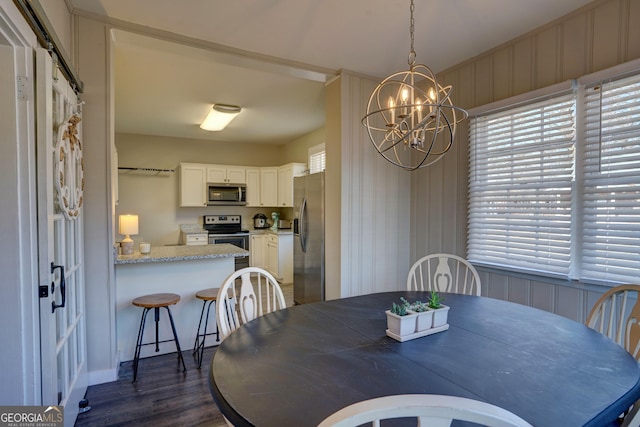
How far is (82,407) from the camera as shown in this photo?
2.07 meters

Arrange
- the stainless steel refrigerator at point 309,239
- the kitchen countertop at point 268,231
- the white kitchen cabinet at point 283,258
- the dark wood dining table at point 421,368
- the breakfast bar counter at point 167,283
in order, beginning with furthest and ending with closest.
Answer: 1. the kitchen countertop at point 268,231
2. the white kitchen cabinet at point 283,258
3. the stainless steel refrigerator at point 309,239
4. the breakfast bar counter at point 167,283
5. the dark wood dining table at point 421,368

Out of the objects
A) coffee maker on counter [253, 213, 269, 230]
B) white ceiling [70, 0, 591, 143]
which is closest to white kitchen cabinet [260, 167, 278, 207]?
coffee maker on counter [253, 213, 269, 230]

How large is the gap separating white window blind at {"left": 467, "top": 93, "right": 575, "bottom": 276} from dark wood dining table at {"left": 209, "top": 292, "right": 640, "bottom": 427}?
0.94 m

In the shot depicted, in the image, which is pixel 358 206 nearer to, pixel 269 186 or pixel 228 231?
pixel 269 186

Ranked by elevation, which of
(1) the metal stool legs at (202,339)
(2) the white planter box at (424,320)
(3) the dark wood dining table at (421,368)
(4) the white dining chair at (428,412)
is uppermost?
(4) the white dining chair at (428,412)

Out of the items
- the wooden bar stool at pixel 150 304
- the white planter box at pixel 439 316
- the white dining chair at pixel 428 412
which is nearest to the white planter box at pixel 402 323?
the white planter box at pixel 439 316

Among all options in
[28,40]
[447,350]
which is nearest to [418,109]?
[447,350]

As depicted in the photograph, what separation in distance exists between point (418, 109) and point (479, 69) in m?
1.73

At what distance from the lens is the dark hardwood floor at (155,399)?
1.98 metres

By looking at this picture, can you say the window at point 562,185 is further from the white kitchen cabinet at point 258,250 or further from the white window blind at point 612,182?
the white kitchen cabinet at point 258,250

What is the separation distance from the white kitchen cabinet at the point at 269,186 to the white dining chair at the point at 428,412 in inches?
230

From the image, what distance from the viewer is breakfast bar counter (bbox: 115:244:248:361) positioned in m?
2.79

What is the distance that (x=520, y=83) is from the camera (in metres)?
2.54

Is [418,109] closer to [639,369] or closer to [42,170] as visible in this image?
[639,369]
